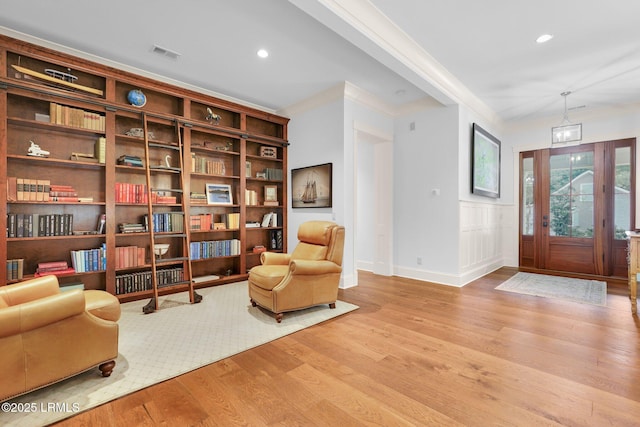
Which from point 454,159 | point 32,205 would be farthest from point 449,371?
point 32,205

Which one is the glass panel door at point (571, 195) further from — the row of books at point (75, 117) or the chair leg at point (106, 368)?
the row of books at point (75, 117)

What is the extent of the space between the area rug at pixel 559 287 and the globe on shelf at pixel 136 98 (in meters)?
5.39

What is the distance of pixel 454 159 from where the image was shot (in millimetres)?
4328

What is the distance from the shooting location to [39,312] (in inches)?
63.5

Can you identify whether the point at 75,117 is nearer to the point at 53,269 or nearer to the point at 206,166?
the point at 206,166

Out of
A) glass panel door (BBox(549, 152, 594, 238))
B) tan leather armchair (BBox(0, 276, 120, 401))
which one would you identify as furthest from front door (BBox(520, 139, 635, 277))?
tan leather armchair (BBox(0, 276, 120, 401))

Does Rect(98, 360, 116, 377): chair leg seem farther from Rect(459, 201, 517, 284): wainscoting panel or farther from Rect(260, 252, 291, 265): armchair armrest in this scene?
Rect(459, 201, 517, 284): wainscoting panel

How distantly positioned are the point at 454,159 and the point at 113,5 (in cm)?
430

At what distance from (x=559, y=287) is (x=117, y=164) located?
6233 mm

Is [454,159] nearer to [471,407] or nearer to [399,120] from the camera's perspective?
[399,120]

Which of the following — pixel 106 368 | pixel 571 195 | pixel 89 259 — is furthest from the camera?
pixel 571 195

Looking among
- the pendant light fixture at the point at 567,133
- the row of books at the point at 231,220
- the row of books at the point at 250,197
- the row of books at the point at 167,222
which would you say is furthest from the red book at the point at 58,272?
the pendant light fixture at the point at 567,133

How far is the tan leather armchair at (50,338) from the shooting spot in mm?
1549

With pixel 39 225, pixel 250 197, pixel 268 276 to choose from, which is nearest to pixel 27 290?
pixel 39 225
